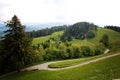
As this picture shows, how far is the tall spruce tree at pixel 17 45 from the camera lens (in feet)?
160

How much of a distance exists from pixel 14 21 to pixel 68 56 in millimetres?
45587

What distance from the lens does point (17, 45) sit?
48906 millimetres

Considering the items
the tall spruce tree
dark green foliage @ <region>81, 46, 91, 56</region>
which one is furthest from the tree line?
dark green foliage @ <region>81, 46, 91, 56</region>

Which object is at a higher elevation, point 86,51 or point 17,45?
point 17,45

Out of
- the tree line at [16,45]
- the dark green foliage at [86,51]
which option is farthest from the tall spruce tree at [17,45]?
the dark green foliage at [86,51]

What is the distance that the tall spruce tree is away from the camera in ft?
160

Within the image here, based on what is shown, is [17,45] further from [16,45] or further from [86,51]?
[86,51]

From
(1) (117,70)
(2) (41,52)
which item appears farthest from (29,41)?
(2) (41,52)

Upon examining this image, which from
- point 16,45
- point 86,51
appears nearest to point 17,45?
point 16,45

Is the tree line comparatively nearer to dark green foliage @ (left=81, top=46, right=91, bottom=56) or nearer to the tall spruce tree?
the tall spruce tree

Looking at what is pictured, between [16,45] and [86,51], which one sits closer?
[16,45]

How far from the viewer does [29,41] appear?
50844 millimetres

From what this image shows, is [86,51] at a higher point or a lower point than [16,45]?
lower

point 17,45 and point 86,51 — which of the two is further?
point 86,51
